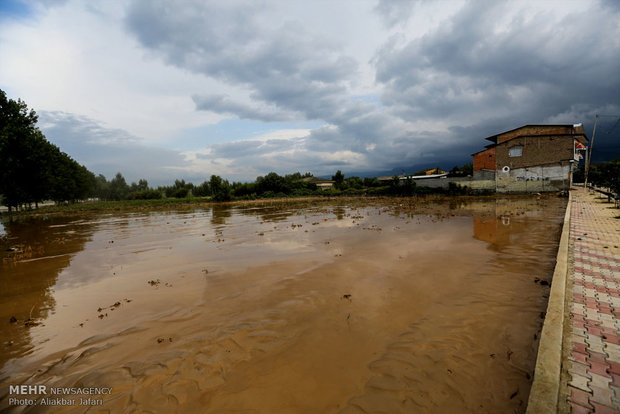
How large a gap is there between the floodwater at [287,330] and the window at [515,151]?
38.1 metres

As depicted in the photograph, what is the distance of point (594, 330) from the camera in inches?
161

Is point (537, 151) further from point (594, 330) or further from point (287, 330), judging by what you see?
point (287, 330)

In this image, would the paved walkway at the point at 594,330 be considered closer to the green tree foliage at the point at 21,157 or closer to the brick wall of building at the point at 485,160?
the brick wall of building at the point at 485,160

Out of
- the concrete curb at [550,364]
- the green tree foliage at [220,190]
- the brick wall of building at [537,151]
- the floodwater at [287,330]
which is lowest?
the floodwater at [287,330]

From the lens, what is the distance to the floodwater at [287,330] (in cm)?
Answer: 337

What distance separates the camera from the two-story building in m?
35.8

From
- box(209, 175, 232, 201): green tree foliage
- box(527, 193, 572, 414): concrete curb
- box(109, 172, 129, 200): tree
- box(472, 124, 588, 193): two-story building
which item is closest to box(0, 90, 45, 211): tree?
box(209, 175, 232, 201): green tree foliage

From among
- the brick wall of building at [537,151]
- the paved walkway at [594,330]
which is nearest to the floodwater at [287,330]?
the paved walkway at [594,330]

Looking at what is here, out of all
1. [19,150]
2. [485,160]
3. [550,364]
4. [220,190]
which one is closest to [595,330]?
[550,364]

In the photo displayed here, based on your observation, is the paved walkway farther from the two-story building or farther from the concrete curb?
the two-story building

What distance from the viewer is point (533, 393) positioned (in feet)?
9.20

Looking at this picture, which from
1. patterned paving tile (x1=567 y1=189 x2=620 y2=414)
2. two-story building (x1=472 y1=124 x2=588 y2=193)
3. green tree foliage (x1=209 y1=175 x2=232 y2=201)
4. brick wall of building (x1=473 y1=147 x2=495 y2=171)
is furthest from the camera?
green tree foliage (x1=209 y1=175 x2=232 y2=201)

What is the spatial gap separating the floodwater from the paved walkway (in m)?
0.52

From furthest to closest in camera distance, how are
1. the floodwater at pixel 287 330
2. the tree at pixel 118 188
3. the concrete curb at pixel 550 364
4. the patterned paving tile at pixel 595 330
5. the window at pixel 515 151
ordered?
1. the tree at pixel 118 188
2. the window at pixel 515 151
3. the floodwater at pixel 287 330
4. the patterned paving tile at pixel 595 330
5. the concrete curb at pixel 550 364
